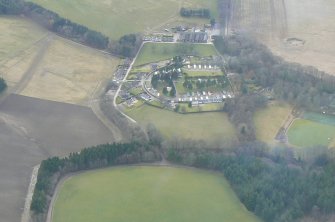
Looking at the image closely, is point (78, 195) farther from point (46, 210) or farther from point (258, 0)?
point (258, 0)

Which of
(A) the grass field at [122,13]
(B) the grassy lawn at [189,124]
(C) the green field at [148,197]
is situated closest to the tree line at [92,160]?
(C) the green field at [148,197]

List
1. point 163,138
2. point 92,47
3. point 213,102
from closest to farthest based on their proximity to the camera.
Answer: point 163,138
point 213,102
point 92,47

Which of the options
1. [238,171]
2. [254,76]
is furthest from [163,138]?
[254,76]

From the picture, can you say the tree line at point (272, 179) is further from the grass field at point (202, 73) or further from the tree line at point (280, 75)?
the grass field at point (202, 73)

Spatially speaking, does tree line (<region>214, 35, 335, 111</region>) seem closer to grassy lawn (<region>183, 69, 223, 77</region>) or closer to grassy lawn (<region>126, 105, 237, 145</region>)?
grassy lawn (<region>183, 69, 223, 77</region>)

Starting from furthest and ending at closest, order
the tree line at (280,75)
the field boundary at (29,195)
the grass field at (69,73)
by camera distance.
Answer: the grass field at (69,73) → the tree line at (280,75) → the field boundary at (29,195)

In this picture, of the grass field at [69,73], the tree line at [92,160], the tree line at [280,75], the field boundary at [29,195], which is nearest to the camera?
the field boundary at [29,195]
